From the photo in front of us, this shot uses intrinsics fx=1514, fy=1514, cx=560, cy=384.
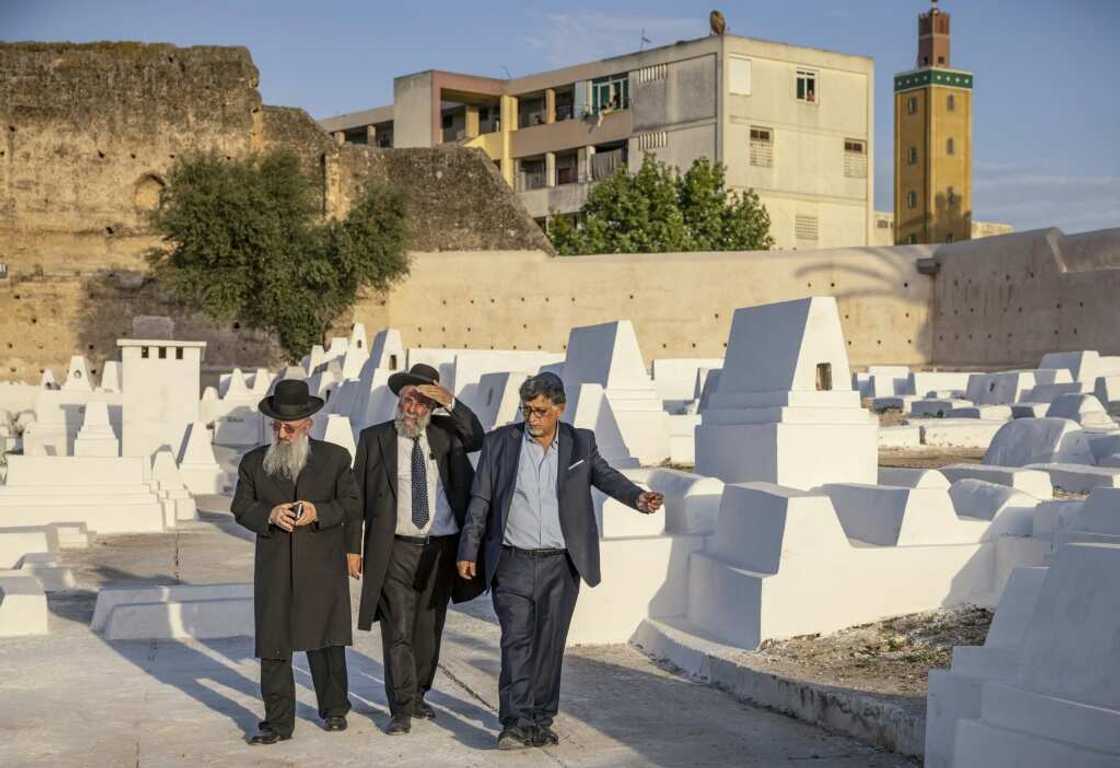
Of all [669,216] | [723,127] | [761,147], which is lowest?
[669,216]

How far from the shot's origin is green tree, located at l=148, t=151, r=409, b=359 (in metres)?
30.6

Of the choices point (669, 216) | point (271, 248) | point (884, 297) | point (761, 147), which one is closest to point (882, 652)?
point (271, 248)

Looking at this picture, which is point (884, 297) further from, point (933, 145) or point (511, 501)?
point (933, 145)

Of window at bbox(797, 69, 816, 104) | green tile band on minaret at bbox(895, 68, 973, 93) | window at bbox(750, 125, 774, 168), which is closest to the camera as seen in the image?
window at bbox(750, 125, 774, 168)

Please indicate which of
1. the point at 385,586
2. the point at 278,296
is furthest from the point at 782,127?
the point at 385,586

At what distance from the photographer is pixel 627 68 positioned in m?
48.3

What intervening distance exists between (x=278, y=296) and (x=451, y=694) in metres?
25.5

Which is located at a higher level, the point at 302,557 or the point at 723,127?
the point at 723,127

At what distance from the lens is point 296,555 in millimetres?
5238

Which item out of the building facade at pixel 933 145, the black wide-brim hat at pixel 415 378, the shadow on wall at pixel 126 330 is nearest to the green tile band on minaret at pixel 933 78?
the building facade at pixel 933 145

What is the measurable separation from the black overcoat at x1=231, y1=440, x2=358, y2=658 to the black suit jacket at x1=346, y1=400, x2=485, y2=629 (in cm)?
7

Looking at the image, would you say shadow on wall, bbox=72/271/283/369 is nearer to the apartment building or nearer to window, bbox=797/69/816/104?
the apartment building

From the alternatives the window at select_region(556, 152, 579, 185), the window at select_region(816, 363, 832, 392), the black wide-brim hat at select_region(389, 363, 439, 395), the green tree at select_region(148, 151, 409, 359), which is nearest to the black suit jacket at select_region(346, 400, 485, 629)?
the black wide-brim hat at select_region(389, 363, 439, 395)

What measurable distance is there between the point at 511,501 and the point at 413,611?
1.96 feet
